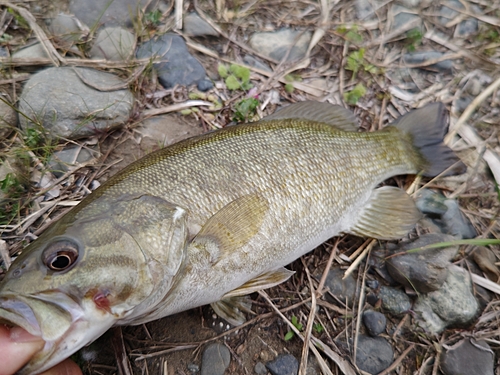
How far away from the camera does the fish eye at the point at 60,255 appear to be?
1458 mm

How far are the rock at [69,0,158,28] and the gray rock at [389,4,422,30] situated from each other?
2702 mm

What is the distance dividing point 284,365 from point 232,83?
7.55 ft

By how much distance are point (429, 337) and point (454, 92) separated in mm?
2365

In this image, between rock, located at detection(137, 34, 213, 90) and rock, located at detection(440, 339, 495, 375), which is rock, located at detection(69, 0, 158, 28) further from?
→ rock, located at detection(440, 339, 495, 375)

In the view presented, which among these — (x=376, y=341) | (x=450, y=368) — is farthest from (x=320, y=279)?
(x=450, y=368)

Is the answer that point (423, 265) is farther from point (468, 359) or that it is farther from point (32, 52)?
point (32, 52)

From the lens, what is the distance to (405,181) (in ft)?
9.26

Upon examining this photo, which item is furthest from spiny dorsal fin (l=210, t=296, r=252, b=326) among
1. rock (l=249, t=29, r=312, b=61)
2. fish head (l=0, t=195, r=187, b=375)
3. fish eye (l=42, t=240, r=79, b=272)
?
rock (l=249, t=29, r=312, b=61)

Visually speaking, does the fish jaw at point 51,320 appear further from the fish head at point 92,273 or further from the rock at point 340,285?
the rock at point 340,285

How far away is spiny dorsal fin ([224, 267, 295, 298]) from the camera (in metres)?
2.02

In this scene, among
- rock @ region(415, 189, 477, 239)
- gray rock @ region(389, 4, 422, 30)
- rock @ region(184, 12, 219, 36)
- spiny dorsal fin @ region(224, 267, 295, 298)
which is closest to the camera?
spiny dorsal fin @ region(224, 267, 295, 298)

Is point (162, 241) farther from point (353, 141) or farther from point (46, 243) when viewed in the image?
point (353, 141)

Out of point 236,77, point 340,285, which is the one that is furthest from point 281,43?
point 340,285

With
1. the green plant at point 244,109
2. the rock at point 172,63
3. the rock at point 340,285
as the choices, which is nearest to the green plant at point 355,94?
the green plant at point 244,109
